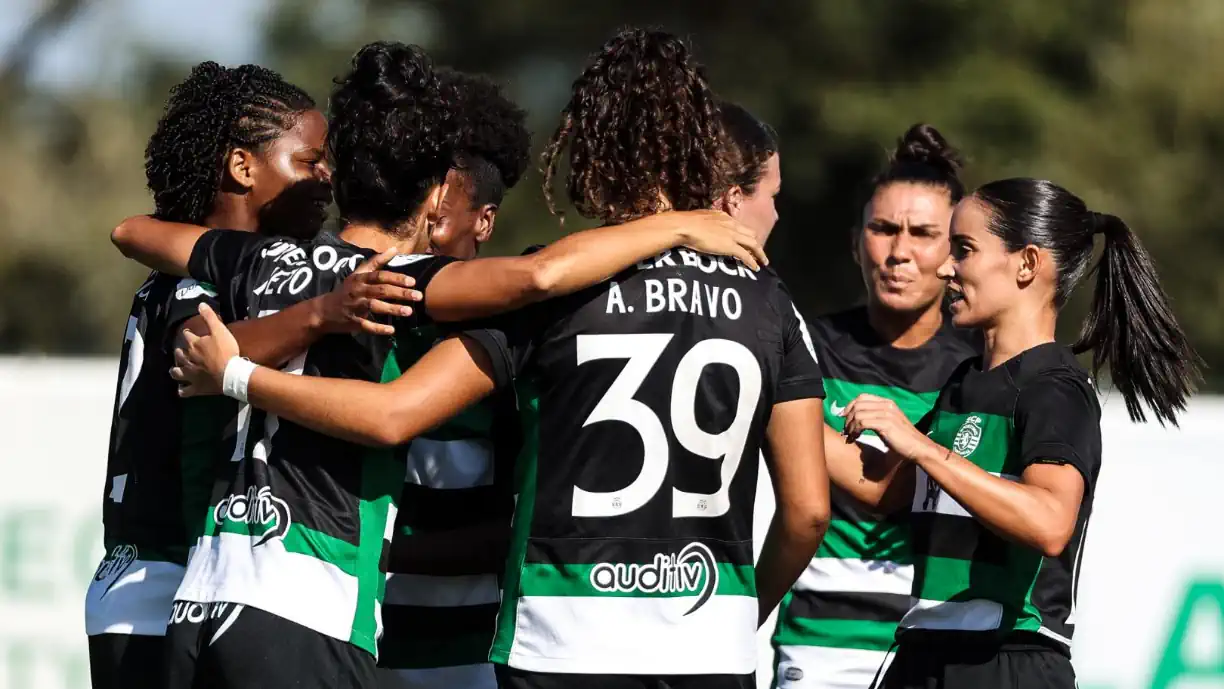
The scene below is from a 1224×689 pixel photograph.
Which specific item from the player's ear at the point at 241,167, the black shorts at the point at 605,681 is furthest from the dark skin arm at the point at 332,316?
the black shorts at the point at 605,681

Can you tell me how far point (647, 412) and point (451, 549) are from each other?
752 millimetres

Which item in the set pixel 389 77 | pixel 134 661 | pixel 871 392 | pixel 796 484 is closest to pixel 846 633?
pixel 871 392

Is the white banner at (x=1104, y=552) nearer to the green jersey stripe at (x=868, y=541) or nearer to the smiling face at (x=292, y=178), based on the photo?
the green jersey stripe at (x=868, y=541)

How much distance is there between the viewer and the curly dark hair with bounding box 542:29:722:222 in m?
3.02

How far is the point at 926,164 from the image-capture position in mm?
4801

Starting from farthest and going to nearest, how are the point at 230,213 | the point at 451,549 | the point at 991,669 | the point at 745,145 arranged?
the point at 745,145 < the point at 230,213 < the point at 451,549 < the point at 991,669

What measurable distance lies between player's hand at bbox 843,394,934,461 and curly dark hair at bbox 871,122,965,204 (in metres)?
1.66

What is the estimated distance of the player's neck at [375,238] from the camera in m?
3.21

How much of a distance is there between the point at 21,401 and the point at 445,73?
338 centimetres

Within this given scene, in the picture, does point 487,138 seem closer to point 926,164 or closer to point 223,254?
point 223,254

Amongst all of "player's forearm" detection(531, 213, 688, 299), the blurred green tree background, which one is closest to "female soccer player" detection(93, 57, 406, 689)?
"player's forearm" detection(531, 213, 688, 299)

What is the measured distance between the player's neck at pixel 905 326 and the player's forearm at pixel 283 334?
223cm

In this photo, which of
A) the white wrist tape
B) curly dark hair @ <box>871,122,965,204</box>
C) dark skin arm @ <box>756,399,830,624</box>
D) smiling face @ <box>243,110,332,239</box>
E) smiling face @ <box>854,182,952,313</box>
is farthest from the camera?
curly dark hair @ <box>871,122,965,204</box>

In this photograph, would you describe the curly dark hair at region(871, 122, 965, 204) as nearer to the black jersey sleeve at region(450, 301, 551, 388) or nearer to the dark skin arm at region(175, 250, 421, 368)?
the black jersey sleeve at region(450, 301, 551, 388)
